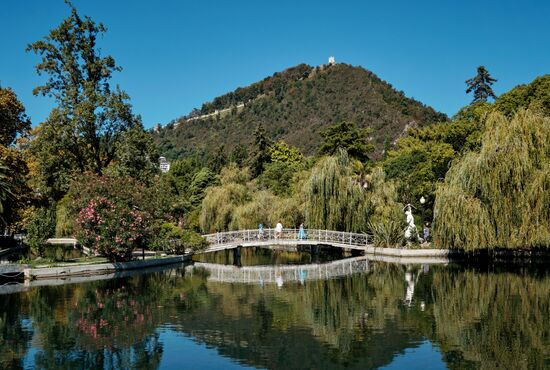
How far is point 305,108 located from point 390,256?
104937 millimetres

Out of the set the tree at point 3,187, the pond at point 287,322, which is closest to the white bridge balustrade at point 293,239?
the pond at point 287,322

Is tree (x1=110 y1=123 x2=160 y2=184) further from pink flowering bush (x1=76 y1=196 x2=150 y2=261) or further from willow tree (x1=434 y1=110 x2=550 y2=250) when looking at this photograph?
willow tree (x1=434 y1=110 x2=550 y2=250)

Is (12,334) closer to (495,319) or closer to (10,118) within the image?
(495,319)

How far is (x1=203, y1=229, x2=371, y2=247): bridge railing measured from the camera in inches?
1419

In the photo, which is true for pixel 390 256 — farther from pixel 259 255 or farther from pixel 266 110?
pixel 266 110

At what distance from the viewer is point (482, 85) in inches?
2916

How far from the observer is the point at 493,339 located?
46.8ft

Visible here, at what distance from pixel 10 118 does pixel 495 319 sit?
1427 inches

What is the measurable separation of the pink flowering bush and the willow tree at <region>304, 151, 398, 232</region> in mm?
12574

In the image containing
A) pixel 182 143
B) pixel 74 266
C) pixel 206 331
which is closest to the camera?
pixel 206 331

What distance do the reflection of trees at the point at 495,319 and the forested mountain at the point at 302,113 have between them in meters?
76.5

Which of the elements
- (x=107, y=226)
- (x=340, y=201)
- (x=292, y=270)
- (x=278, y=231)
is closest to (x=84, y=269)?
(x=107, y=226)

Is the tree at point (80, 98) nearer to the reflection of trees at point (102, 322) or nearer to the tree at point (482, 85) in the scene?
the reflection of trees at point (102, 322)

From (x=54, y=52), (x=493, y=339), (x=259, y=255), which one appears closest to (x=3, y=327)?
(x=493, y=339)
